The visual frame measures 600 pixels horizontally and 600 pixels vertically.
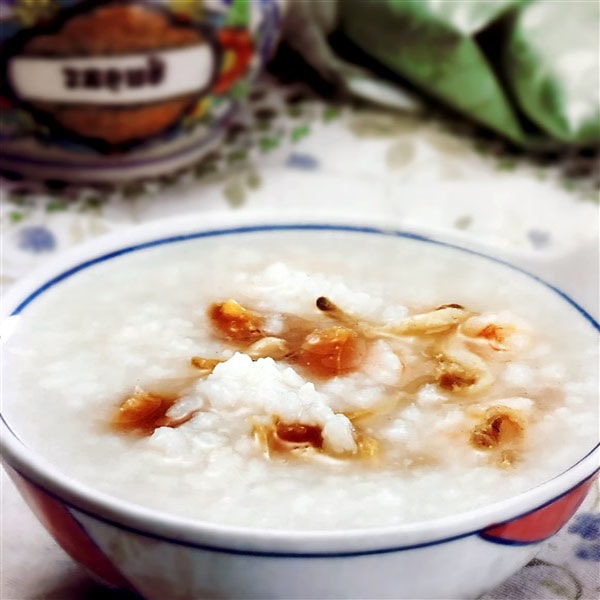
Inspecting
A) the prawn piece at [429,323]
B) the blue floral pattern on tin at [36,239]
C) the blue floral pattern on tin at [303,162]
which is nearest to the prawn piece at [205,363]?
the prawn piece at [429,323]

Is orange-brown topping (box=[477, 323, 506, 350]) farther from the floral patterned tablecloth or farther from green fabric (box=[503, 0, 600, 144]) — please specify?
green fabric (box=[503, 0, 600, 144])

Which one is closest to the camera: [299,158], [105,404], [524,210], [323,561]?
[323,561]

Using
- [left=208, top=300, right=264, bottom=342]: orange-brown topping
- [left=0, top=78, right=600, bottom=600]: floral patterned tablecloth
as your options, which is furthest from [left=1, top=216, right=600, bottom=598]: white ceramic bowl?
[left=0, top=78, right=600, bottom=600]: floral patterned tablecloth

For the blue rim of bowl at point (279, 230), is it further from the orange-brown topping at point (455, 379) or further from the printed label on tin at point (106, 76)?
the printed label on tin at point (106, 76)

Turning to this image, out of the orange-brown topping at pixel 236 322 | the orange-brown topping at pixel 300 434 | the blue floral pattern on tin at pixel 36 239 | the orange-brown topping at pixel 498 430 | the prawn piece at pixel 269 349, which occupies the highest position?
the orange-brown topping at pixel 300 434

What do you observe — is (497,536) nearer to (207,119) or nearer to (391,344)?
(391,344)

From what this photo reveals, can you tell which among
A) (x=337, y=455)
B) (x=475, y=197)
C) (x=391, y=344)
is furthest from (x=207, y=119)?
(x=337, y=455)
